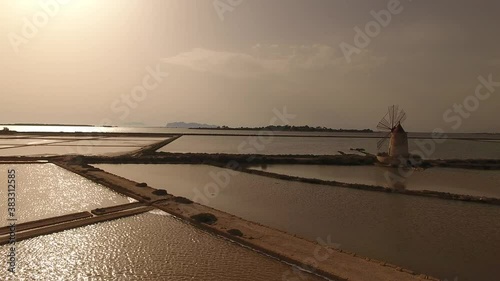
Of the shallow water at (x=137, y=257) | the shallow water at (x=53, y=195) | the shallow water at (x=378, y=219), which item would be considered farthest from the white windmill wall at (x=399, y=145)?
the shallow water at (x=137, y=257)

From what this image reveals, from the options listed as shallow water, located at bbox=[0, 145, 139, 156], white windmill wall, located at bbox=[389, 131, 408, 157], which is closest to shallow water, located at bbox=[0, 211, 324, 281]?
white windmill wall, located at bbox=[389, 131, 408, 157]

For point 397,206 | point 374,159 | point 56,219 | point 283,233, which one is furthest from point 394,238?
point 374,159

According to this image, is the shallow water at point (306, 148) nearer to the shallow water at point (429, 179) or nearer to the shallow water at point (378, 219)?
the shallow water at point (429, 179)

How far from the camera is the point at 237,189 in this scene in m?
17.7

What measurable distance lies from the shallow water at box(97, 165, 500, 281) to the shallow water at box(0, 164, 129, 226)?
362cm

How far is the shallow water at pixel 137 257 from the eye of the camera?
23.6 ft

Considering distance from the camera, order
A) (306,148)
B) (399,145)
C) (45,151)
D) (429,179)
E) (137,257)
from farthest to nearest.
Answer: (306,148)
(45,151)
(399,145)
(429,179)
(137,257)

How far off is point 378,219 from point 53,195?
1369cm

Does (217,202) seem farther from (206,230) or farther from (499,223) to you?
(499,223)

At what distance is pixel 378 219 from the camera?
39.9ft

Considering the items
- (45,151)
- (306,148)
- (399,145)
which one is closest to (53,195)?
(45,151)

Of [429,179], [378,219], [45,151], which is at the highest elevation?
[429,179]

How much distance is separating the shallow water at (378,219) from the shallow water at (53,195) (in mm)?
3621

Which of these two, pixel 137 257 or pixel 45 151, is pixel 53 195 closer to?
pixel 137 257
